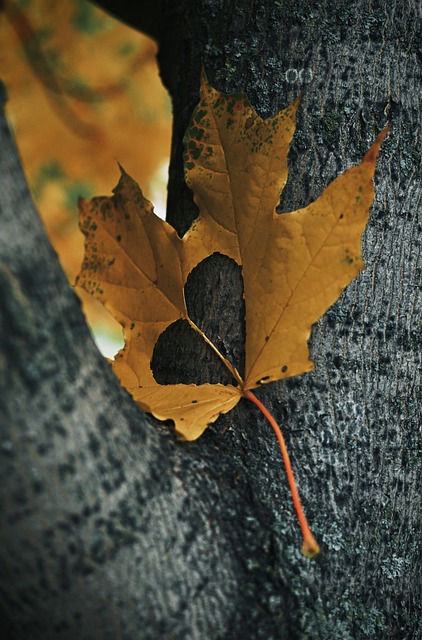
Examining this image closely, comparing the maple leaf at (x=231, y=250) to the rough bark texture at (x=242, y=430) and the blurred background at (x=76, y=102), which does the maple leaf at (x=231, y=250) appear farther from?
the blurred background at (x=76, y=102)

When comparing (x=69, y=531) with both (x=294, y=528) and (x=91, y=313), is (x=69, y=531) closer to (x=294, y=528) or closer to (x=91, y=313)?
(x=294, y=528)

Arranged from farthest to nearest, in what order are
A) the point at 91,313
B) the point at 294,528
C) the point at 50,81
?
the point at 91,313 → the point at 50,81 → the point at 294,528

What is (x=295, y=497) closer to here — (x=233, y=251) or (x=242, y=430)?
(x=242, y=430)

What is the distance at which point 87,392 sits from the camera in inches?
17.6

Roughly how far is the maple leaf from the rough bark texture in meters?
0.04

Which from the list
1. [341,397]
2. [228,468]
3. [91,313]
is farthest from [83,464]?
[91,313]

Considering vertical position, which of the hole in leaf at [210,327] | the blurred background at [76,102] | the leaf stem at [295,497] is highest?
the blurred background at [76,102]

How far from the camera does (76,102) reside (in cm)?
162

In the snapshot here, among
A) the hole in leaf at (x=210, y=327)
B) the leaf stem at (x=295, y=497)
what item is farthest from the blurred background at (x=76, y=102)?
the leaf stem at (x=295, y=497)

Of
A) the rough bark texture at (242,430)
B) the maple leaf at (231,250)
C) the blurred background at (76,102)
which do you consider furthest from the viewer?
the blurred background at (76,102)

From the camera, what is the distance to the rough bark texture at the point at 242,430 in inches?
16.5

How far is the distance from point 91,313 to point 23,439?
1.52m

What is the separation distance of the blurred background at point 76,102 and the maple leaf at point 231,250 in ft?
3.19

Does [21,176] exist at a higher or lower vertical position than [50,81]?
lower
